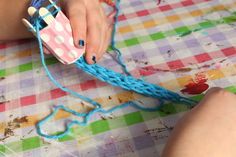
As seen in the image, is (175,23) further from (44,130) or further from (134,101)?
(44,130)

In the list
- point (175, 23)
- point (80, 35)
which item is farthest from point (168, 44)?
point (80, 35)

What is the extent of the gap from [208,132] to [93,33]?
0.28m

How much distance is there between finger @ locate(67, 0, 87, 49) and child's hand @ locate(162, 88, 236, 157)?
0.22 m

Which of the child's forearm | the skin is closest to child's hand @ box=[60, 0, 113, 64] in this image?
the skin

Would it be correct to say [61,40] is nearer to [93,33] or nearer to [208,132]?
[93,33]

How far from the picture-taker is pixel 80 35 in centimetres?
57

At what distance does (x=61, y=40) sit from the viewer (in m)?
0.56

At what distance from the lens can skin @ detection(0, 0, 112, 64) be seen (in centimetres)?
59

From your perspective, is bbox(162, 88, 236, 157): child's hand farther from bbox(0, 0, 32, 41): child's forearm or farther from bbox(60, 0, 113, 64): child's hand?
bbox(0, 0, 32, 41): child's forearm

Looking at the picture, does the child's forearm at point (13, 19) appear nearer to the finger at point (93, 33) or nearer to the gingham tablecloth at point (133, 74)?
the gingham tablecloth at point (133, 74)

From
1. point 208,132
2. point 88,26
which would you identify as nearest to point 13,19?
point 88,26

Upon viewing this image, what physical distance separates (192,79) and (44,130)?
0.87ft

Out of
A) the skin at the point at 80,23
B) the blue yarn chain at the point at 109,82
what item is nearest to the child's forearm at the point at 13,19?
the skin at the point at 80,23

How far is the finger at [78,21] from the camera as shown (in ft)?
1.87
